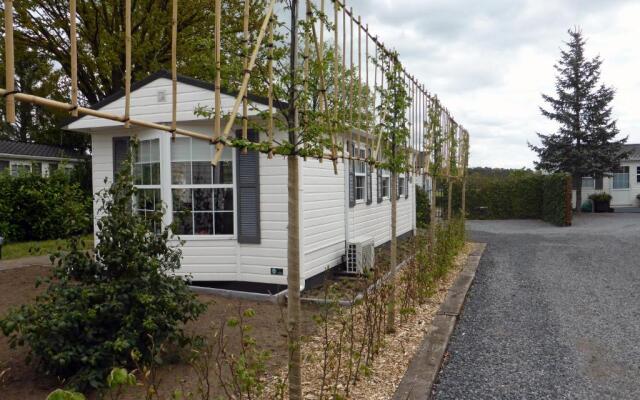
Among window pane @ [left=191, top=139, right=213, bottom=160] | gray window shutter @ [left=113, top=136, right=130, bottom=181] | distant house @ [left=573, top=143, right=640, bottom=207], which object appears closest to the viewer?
window pane @ [left=191, top=139, right=213, bottom=160]

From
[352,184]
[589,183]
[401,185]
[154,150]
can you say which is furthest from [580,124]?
[154,150]

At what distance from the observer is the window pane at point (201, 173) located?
280 inches

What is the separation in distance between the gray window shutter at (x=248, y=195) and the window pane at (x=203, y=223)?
1.63 feet

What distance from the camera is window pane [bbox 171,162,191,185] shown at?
23.4 feet

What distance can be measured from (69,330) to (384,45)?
14.1 ft

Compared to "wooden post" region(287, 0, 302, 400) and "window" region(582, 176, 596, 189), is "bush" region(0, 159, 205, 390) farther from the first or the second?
"window" region(582, 176, 596, 189)

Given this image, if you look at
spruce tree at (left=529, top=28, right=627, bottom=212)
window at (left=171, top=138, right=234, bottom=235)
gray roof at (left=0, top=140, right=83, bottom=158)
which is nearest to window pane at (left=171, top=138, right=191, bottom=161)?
window at (left=171, top=138, right=234, bottom=235)

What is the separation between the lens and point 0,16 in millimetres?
14422

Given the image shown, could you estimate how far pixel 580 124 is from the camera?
80.4 ft

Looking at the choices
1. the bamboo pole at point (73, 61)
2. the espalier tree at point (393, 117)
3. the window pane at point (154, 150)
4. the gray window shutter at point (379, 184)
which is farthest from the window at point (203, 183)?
the bamboo pole at point (73, 61)

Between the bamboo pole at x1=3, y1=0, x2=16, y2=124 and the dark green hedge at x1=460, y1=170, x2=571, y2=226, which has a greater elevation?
the bamboo pole at x1=3, y1=0, x2=16, y2=124

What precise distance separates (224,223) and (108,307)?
3588 mm

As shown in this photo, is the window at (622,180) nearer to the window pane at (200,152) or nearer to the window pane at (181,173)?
the window pane at (200,152)

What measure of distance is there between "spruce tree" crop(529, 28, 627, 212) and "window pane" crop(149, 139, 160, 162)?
22748 mm
